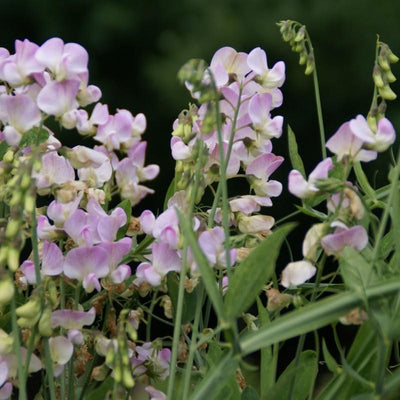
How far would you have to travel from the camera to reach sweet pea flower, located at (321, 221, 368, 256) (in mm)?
598

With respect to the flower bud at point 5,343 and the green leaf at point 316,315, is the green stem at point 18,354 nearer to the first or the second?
the flower bud at point 5,343

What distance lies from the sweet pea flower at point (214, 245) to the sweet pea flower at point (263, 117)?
0.12m

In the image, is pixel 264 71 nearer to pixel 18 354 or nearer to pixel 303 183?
pixel 303 183

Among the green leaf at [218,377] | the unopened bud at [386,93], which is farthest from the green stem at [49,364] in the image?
the unopened bud at [386,93]

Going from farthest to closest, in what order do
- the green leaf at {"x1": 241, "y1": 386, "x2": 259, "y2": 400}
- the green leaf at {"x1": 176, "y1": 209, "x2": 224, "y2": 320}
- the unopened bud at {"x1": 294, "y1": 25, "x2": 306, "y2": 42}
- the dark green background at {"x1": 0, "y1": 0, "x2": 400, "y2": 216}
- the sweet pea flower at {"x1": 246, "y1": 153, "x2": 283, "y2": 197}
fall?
the dark green background at {"x1": 0, "y1": 0, "x2": 400, "y2": 216} < the unopened bud at {"x1": 294, "y1": 25, "x2": 306, "y2": 42} < the sweet pea flower at {"x1": 246, "y1": 153, "x2": 283, "y2": 197} < the green leaf at {"x1": 241, "y1": 386, "x2": 259, "y2": 400} < the green leaf at {"x1": 176, "y1": 209, "x2": 224, "y2": 320}

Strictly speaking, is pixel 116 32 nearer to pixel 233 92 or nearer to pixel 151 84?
pixel 151 84

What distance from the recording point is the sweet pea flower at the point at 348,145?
645mm

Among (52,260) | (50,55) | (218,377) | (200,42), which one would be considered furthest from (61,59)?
(200,42)

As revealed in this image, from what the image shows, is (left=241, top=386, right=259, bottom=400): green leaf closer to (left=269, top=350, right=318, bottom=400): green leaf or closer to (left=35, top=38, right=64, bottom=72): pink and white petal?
(left=269, top=350, right=318, bottom=400): green leaf

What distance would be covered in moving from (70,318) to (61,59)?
0.18 meters

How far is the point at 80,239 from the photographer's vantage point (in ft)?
2.29

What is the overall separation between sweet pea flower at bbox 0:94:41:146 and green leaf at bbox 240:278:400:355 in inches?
8.1

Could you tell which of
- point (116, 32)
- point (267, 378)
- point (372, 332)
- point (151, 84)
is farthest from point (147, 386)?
point (116, 32)

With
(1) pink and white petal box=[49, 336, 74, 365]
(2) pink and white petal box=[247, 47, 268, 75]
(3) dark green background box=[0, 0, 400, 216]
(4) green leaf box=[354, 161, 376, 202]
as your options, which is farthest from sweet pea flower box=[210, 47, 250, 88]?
(3) dark green background box=[0, 0, 400, 216]
